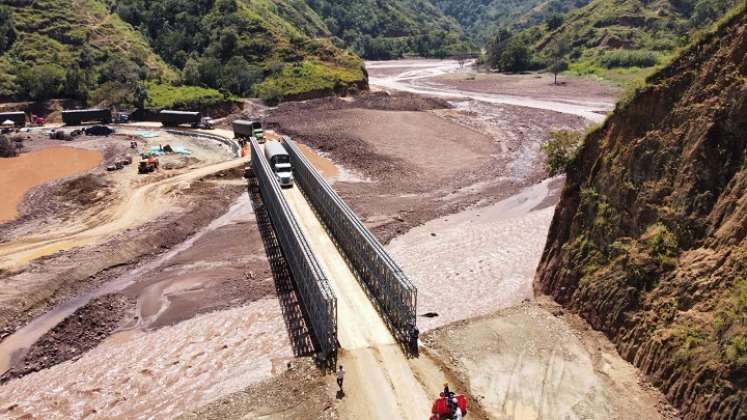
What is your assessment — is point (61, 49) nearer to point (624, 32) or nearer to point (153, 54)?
point (153, 54)

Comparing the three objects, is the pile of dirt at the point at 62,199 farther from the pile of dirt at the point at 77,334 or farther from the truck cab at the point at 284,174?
the pile of dirt at the point at 77,334

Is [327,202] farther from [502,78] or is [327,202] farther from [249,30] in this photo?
[502,78]

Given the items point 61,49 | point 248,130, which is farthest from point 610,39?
point 61,49

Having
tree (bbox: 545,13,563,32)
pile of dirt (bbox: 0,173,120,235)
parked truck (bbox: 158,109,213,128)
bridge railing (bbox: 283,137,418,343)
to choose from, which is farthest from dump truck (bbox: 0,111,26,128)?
tree (bbox: 545,13,563,32)

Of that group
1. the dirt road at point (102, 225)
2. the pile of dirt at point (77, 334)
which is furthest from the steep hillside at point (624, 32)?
the pile of dirt at point (77, 334)

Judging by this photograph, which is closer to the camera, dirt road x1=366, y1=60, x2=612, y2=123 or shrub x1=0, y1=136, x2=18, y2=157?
shrub x1=0, y1=136, x2=18, y2=157

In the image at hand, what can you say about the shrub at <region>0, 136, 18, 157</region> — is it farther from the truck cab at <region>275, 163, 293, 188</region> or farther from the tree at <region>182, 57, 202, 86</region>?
the truck cab at <region>275, 163, 293, 188</region>
